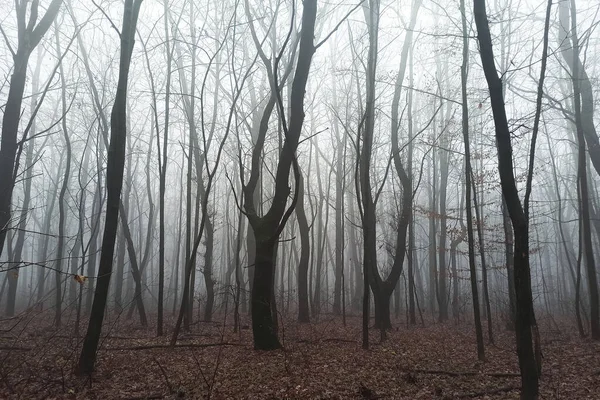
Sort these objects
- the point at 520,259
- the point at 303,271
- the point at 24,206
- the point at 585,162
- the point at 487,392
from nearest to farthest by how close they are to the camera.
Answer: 1. the point at 520,259
2. the point at 487,392
3. the point at 585,162
4. the point at 303,271
5. the point at 24,206

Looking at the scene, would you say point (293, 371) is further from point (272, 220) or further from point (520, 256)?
point (520, 256)

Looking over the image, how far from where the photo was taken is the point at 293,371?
561 centimetres

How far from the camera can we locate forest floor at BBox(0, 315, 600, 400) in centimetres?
483

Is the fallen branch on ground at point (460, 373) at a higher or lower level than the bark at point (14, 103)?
lower

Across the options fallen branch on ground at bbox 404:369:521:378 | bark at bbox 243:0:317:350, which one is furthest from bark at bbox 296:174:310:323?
fallen branch on ground at bbox 404:369:521:378

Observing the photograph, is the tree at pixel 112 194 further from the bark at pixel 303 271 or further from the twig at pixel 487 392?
the bark at pixel 303 271

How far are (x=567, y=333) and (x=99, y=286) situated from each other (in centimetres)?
1135

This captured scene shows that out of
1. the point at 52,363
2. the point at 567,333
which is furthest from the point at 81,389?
the point at 567,333

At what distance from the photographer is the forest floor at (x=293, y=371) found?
483 cm

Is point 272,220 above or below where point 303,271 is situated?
above

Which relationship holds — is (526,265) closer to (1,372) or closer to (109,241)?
(109,241)

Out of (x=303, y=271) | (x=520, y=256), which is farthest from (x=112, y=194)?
(x=303, y=271)

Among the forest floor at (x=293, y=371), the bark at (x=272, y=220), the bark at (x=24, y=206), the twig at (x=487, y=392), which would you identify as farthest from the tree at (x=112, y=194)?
the bark at (x=24, y=206)

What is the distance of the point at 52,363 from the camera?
6.05 meters
